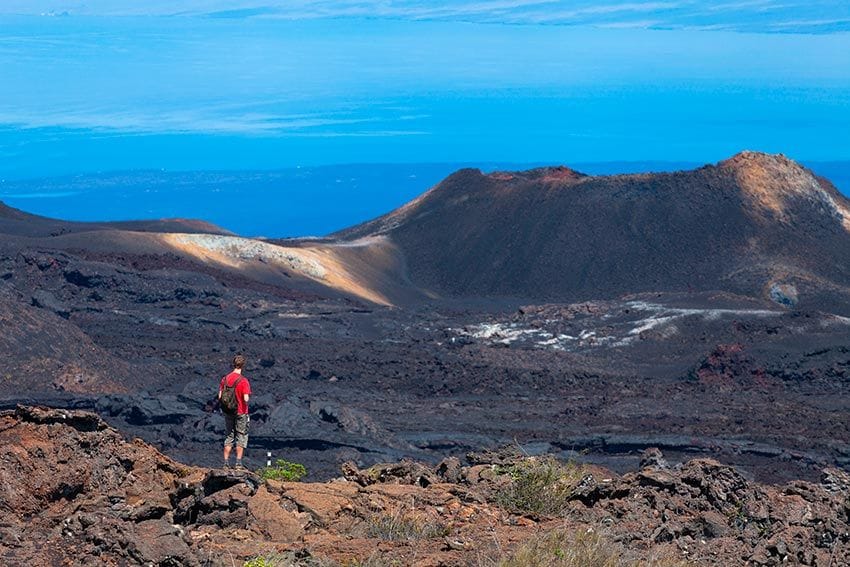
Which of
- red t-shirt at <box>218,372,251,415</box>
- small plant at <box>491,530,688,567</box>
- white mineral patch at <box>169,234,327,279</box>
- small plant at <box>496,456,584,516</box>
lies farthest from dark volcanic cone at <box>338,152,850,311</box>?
small plant at <box>491,530,688,567</box>

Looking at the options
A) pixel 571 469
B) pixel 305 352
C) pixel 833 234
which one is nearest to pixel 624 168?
pixel 833 234

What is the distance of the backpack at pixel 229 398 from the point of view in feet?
39.5

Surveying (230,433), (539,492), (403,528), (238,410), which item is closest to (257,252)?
(230,433)

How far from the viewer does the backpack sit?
12055 mm

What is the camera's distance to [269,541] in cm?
884

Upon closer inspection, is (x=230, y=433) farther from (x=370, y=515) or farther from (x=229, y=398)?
(x=370, y=515)

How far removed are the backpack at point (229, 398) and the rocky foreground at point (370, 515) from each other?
1.43 m

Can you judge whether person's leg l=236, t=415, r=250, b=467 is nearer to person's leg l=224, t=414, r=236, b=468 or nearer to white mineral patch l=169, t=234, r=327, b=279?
person's leg l=224, t=414, r=236, b=468

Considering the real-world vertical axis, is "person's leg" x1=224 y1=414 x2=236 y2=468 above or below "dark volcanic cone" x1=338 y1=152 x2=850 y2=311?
below

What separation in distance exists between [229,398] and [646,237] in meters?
37.4

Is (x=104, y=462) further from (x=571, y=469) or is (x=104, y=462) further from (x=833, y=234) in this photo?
(x=833, y=234)

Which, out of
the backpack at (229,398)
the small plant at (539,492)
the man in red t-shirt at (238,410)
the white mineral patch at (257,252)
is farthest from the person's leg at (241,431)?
the white mineral patch at (257,252)

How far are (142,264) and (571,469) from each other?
32440 millimetres

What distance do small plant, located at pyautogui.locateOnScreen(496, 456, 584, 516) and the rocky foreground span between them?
0.01 meters
